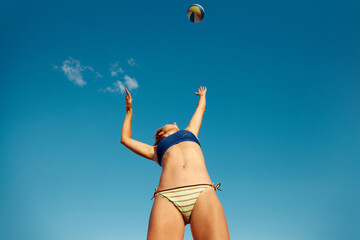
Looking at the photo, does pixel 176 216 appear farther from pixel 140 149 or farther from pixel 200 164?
pixel 140 149

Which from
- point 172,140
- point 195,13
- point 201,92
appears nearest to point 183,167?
point 172,140

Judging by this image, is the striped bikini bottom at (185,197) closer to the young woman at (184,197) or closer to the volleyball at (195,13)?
the young woman at (184,197)

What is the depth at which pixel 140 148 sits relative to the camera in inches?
159

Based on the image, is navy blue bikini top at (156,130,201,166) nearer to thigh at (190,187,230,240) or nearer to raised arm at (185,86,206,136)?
raised arm at (185,86,206,136)

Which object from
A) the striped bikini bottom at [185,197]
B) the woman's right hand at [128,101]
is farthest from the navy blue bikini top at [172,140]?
the woman's right hand at [128,101]

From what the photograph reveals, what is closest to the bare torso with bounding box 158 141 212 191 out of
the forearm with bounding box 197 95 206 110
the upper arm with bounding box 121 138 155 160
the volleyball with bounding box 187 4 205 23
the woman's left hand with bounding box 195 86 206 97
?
the upper arm with bounding box 121 138 155 160

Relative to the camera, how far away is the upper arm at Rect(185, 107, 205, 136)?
14.1 feet

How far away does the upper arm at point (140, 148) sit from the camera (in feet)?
13.3

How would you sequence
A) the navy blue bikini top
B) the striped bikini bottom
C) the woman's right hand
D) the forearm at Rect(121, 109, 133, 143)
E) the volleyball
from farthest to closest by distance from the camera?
1. the volleyball
2. the woman's right hand
3. the forearm at Rect(121, 109, 133, 143)
4. the navy blue bikini top
5. the striped bikini bottom

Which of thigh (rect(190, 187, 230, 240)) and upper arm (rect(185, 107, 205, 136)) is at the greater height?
upper arm (rect(185, 107, 205, 136))

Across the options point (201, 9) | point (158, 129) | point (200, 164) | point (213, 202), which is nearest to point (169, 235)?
point (213, 202)

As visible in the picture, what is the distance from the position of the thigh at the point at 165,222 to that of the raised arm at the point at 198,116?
151cm

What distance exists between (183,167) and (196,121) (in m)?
1.29

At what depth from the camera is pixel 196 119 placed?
14.7 ft
